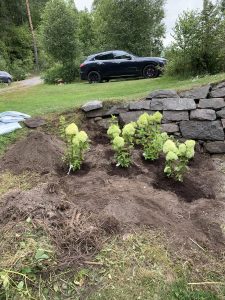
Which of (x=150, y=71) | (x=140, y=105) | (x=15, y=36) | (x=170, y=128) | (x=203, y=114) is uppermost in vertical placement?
(x=15, y=36)

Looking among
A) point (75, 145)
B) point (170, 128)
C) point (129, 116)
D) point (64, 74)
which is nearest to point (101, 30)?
point (64, 74)

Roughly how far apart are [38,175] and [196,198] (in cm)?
197

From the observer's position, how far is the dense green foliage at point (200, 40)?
8.30 metres

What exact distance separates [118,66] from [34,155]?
9.34 m

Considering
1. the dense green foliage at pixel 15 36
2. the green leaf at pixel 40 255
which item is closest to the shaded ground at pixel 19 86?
the dense green foliage at pixel 15 36

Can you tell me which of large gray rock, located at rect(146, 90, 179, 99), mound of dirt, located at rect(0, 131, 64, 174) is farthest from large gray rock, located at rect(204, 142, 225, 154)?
mound of dirt, located at rect(0, 131, 64, 174)

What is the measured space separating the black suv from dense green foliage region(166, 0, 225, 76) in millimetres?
3775

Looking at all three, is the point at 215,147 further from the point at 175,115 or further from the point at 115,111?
the point at 115,111

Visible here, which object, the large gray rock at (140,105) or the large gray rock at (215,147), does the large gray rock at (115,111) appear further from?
the large gray rock at (215,147)

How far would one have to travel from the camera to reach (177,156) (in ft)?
14.0

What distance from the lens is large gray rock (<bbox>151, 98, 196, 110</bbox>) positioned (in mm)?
5727

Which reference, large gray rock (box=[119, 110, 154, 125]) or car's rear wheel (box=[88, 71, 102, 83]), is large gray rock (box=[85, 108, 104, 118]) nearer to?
large gray rock (box=[119, 110, 154, 125])

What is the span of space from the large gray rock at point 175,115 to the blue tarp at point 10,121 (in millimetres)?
2378

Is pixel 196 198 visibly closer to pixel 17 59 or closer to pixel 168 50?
pixel 168 50
